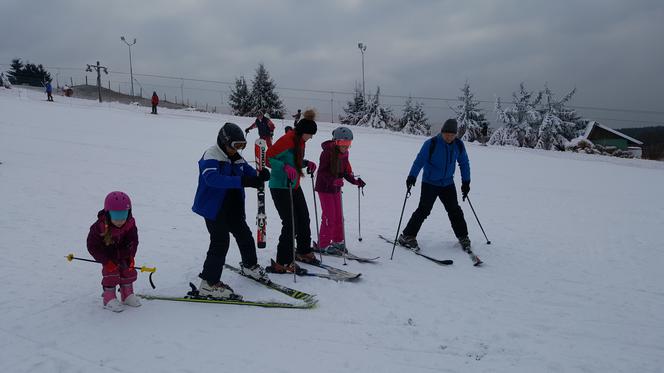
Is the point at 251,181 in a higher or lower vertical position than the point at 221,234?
higher

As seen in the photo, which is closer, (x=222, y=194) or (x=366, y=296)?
(x=222, y=194)

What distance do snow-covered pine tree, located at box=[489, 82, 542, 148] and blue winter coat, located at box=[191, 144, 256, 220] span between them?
41932 mm

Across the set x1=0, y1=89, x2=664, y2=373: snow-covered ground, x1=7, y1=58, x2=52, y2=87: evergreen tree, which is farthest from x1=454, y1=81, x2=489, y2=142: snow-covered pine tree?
x1=7, y1=58, x2=52, y2=87: evergreen tree

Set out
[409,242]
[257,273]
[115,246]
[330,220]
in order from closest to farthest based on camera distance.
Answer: [115,246]
[257,273]
[330,220]
[409,242]

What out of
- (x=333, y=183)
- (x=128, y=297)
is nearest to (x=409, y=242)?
(x=333, y=183)

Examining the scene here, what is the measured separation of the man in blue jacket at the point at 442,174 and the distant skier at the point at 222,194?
9.12ft

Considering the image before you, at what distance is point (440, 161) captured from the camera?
6289 millimetres

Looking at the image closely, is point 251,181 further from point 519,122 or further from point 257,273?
point 519,122

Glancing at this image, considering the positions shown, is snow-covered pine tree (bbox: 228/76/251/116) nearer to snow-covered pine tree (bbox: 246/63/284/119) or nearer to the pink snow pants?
snow-covered pine tree (bbox: 246/63/284/119)

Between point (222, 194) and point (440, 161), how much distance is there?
11.3 feet

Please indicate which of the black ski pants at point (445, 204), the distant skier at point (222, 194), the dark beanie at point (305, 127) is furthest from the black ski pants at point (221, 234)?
the black ski pants at point (445, 204)

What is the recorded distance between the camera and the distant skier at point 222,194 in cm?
408

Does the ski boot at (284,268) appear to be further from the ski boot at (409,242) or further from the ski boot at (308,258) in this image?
the ski boot at (409,242)

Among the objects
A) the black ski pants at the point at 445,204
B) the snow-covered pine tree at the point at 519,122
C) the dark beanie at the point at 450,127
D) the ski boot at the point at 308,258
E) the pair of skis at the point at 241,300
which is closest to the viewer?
the pair of skis at the point at 241,300
